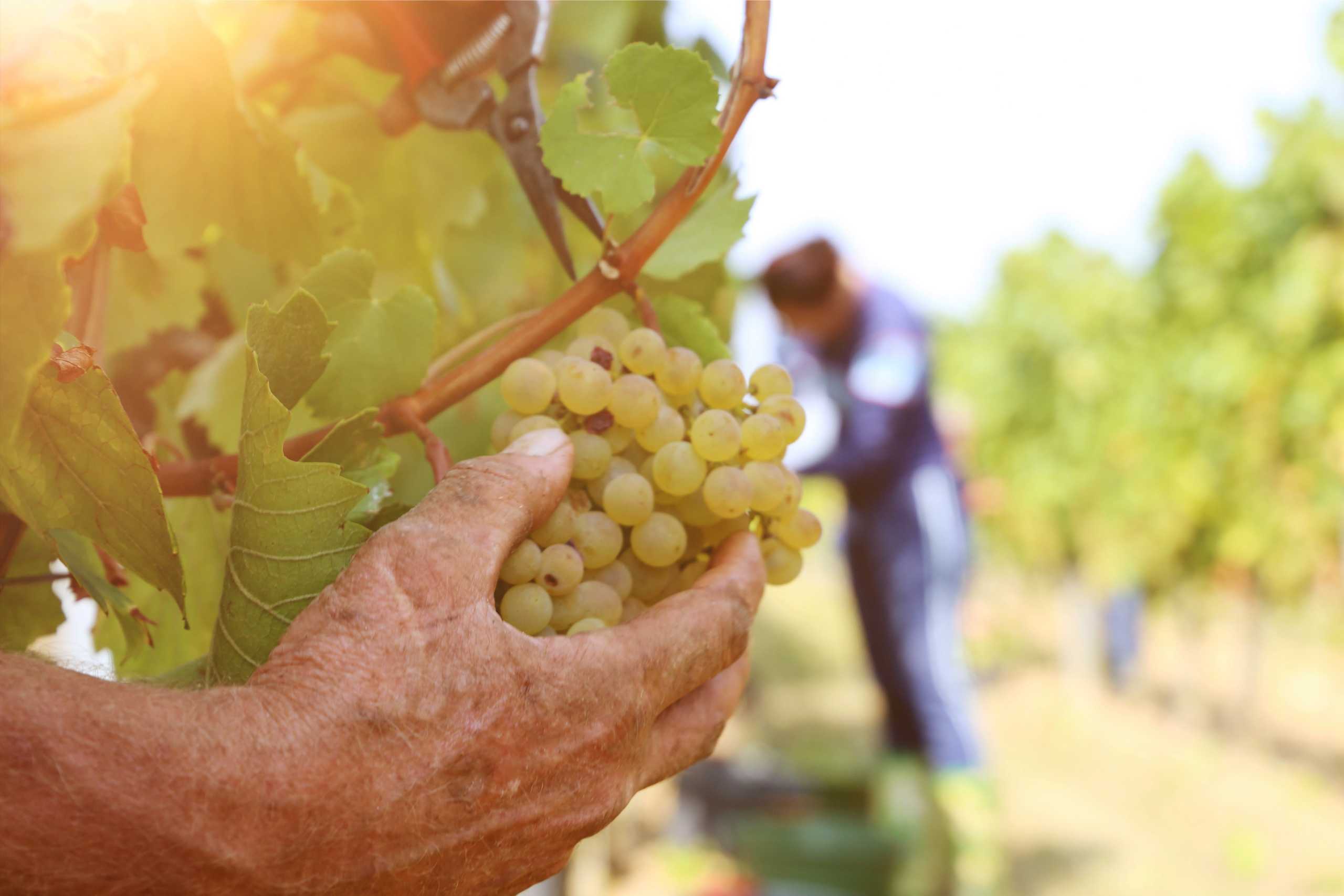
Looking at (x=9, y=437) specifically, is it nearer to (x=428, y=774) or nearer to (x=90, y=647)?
(x=428, y=774)

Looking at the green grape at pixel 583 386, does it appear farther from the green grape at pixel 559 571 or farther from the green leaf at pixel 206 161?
the green leaf at pixel 206 161

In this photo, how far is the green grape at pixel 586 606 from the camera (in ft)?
2.19

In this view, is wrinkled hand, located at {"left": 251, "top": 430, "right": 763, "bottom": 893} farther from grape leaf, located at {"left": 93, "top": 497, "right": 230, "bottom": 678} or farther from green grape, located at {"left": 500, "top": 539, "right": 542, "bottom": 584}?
grape leaf, located at {"left": 93, "top": 497, "right": 230, "bottom": 678}

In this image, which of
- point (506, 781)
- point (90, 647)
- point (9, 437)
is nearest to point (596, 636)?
point (506, 781)

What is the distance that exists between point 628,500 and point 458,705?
19 cm

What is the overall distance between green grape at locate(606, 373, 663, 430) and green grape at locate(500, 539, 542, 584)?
109mm

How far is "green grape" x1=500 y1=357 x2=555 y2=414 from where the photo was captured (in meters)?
0.70

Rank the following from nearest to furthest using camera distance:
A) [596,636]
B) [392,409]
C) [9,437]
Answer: [9,437]
[596,636]
[392,409]

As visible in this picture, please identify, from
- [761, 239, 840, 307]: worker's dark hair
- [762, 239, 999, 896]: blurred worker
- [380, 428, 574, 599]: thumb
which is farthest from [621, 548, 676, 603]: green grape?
[761, 239, 840, 307]: worker's dark hair

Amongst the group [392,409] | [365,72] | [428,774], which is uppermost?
[365,72]

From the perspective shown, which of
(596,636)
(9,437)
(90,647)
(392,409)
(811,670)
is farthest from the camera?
(811,670)

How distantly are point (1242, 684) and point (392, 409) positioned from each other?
10030 mm

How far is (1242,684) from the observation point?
30.6ft

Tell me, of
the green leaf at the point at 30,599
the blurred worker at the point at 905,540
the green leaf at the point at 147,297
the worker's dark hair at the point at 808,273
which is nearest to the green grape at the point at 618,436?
the green leaf at the point at 30,599
